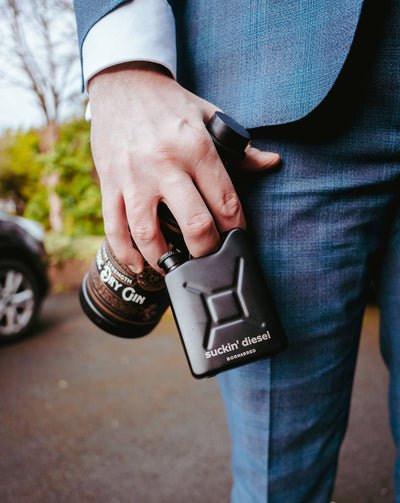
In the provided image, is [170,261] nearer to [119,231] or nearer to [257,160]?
[119,231]

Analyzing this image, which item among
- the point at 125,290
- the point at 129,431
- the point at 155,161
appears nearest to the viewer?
the point at 155,161

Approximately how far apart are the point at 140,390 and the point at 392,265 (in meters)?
2.04

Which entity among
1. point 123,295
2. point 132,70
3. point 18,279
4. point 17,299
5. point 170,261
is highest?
point 132,70

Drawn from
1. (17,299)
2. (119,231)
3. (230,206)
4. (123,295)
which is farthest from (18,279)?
(230,206)

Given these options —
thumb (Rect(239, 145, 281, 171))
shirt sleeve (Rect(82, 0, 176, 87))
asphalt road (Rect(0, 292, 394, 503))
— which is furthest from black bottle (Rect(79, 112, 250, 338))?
asphalt road (Rect(0, 292, 394, 503))

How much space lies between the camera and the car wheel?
3.26 meters

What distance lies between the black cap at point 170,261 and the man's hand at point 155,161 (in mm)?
13

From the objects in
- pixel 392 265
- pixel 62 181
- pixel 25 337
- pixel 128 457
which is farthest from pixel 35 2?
pixel 392 265

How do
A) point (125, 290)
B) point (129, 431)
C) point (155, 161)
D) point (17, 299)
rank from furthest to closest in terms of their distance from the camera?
1. point (17, 299)
2. point (129, 431)
3. point (125, 290)
4. point (155, 161)

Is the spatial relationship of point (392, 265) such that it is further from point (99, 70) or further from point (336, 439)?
point (99, 70)

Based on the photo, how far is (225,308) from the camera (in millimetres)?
561

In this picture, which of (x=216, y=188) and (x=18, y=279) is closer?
(x=216, y=188)

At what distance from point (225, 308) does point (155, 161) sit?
0.23m

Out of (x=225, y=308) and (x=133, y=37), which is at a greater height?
(x=133, y=37)
